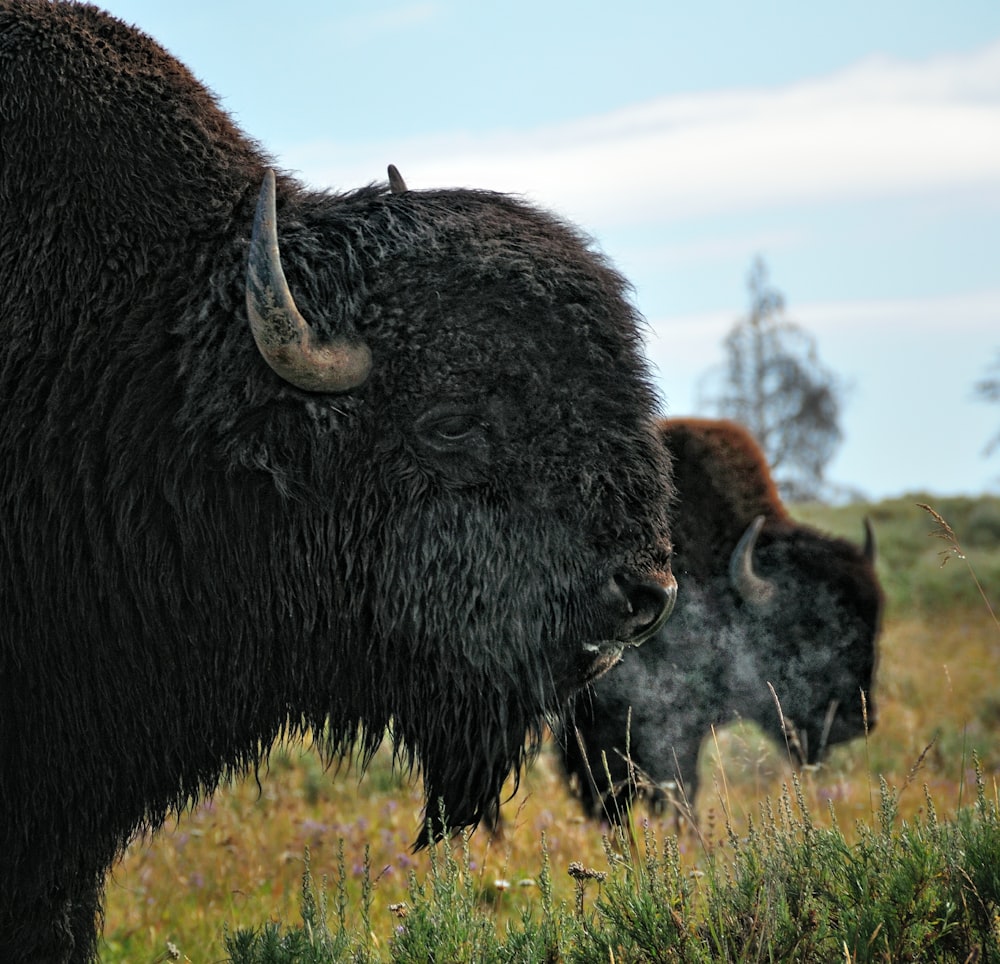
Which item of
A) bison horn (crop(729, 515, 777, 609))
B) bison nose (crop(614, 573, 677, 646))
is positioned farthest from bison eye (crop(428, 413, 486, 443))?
bison horn (crop(729, 515, 777, 609))

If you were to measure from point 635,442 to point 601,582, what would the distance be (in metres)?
0.40

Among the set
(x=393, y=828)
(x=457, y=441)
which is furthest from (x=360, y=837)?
(x=457, y=441)

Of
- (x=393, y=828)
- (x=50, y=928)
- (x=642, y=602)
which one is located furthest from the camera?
(x=393, y=828)

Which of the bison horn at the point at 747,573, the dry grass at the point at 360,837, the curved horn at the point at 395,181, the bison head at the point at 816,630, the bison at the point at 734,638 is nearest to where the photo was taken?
the curved horn at the point at 395,181

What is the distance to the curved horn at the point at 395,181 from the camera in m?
4.18

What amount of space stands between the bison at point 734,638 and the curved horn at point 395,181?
9.08ft

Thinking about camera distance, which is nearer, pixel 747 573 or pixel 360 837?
pixel 360 837

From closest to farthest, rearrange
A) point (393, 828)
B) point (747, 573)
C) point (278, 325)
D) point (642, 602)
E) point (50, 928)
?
1. point (278, 325)
2. point (642, 602)
3. point (50, 928)
4. point (393, 828)
5. point (747, 573)

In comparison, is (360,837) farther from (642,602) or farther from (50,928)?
(642,602)

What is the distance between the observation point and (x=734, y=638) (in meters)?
7.05

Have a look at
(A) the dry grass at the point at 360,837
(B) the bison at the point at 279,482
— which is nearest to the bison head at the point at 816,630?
(A) the dry grass at the point at 360,837

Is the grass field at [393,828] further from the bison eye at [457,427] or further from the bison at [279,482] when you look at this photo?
the bison eye at [457,427]

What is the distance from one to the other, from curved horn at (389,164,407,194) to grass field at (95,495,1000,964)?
6.23ft

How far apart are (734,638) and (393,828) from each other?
2.13m
